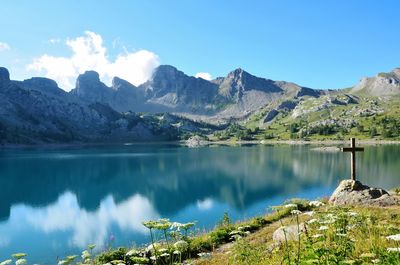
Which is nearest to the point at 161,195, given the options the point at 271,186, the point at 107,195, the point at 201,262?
the point at 107,195

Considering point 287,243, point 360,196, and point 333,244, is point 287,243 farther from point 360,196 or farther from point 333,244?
point 360,196

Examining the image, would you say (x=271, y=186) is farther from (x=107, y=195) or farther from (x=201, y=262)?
(x=201, y=262)

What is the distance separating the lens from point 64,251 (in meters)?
39.6

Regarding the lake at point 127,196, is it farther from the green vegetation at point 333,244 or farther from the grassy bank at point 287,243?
the green vegetation at point 333,244

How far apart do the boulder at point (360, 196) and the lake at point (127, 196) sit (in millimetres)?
16480

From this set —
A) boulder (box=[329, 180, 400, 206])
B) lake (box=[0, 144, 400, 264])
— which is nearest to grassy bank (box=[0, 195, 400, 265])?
boulder (box=[329, 180, 400, 206])

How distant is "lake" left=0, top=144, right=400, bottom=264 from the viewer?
46500mm

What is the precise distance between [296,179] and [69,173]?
68.1 m

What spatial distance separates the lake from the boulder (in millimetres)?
16480

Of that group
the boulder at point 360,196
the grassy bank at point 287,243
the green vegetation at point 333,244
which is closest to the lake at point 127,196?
the grassy bank at point 287,243

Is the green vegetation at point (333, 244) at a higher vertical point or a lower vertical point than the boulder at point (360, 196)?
higher

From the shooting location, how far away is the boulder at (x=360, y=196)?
1020 inches

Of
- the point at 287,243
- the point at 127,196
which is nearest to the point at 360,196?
the point at 287,243

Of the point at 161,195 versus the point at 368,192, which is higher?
the point at 368,192
